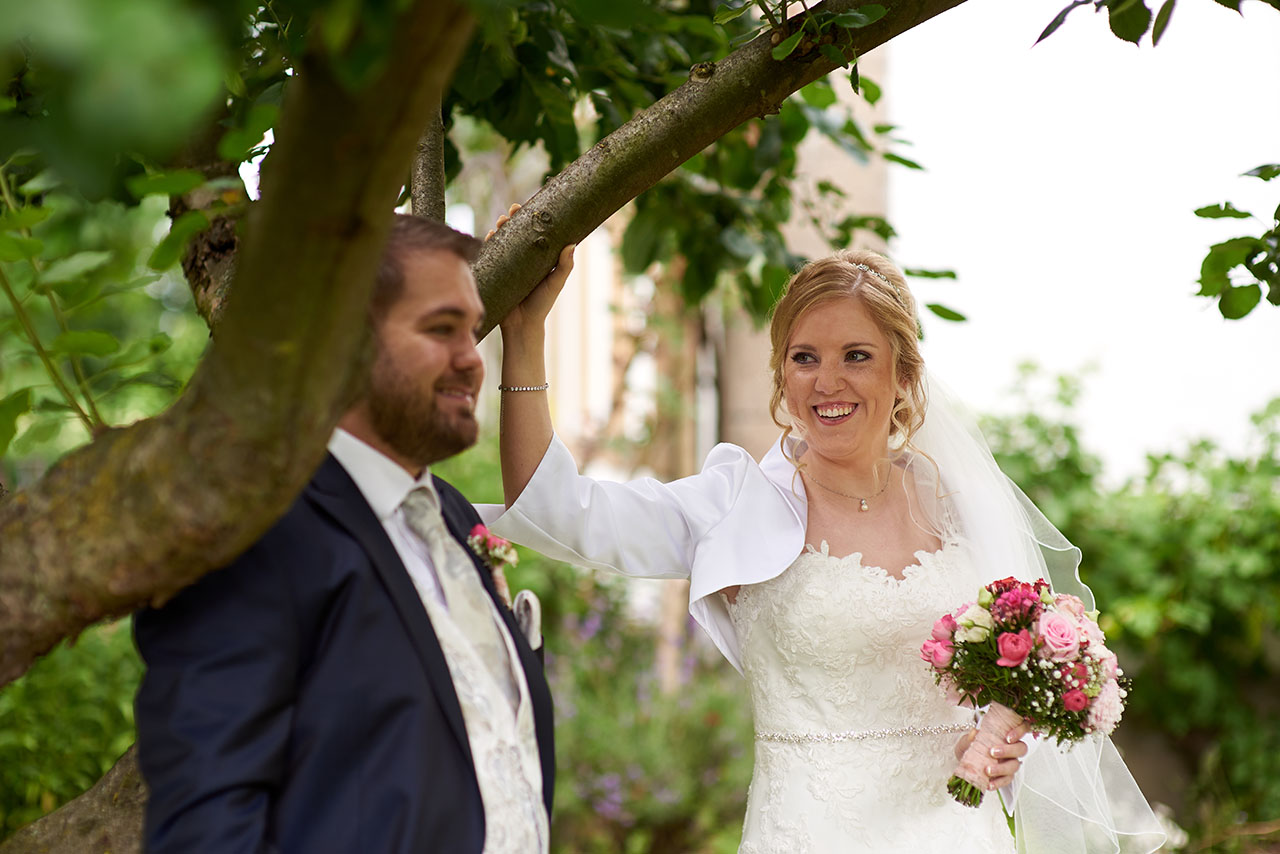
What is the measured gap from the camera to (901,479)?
2.83 metres

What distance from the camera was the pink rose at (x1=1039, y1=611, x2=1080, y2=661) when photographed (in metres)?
2.21

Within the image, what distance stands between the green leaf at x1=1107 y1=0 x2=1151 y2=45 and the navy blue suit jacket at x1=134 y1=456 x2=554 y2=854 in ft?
4.71

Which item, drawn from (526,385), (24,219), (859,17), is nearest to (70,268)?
(24,219)

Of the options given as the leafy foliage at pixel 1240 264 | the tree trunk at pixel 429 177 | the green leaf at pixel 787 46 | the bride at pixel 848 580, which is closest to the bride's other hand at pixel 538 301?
the tree trunk at pixel 429 177

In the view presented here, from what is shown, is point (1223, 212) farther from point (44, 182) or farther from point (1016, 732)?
point (44, 182)

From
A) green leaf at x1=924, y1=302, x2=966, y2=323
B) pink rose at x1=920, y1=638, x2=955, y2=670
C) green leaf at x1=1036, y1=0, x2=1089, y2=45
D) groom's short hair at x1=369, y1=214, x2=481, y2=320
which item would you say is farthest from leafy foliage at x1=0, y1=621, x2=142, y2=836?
green leaf at x1=1036, y1=0, x2=1089, y2=45

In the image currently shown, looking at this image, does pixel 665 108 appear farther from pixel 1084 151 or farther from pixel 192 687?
pixel 1084 151

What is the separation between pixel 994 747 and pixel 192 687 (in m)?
1.66

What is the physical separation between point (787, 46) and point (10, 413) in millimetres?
1380

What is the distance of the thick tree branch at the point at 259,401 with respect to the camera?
0.95 meters

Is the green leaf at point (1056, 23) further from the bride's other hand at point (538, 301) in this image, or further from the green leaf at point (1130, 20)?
the bride's other hand at point (538, 301)

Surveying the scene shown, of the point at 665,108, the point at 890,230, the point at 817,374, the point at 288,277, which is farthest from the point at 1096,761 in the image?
the point at 288,277

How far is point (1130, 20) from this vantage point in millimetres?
1837

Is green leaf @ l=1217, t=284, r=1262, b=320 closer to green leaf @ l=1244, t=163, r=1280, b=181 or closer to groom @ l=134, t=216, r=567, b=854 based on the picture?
green leaf @ l=1244, t=163, r=1280, b=181
